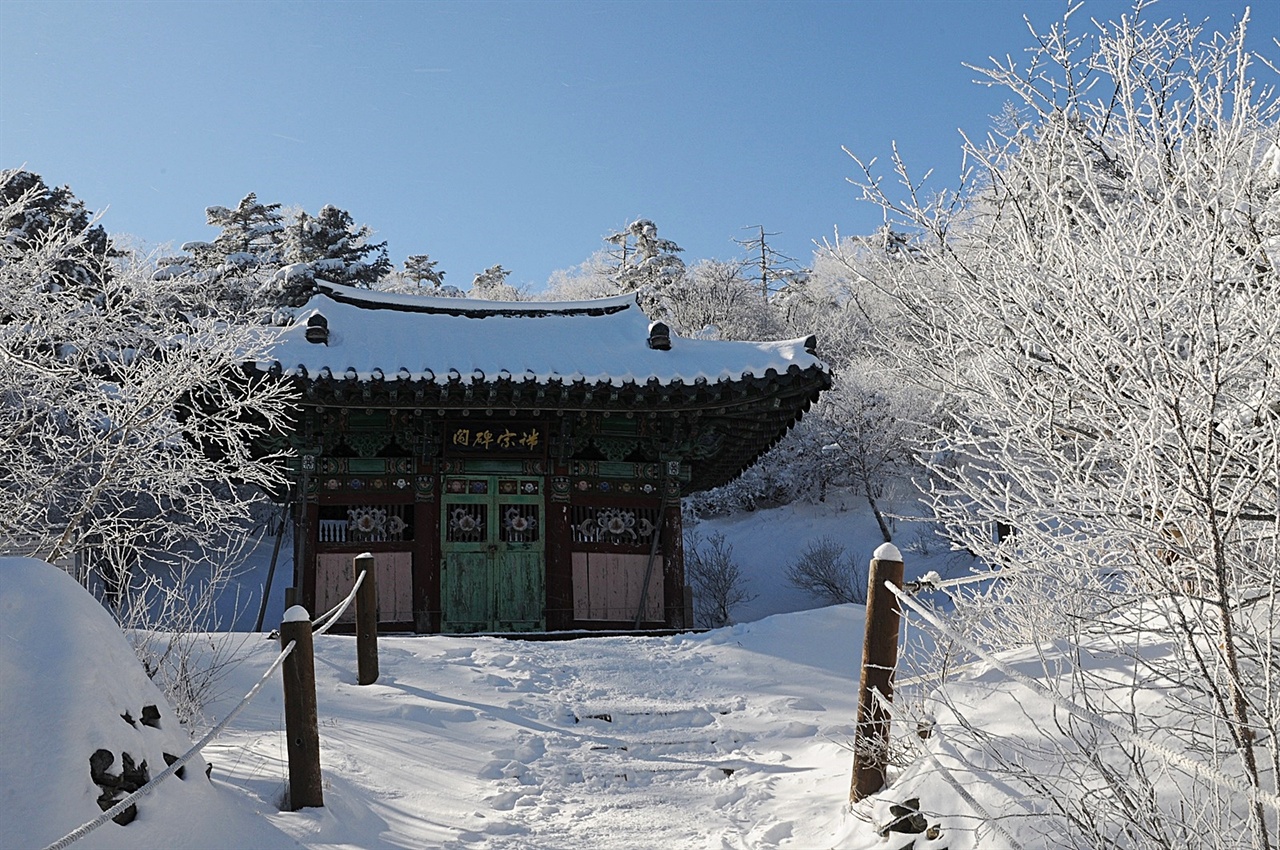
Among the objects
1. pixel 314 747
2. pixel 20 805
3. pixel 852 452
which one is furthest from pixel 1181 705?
pixel 852 452

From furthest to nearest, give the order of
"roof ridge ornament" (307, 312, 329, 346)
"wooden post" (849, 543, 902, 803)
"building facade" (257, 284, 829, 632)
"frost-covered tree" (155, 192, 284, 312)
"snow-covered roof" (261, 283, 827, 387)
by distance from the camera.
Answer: "frost-covered tree" (155, 192, 284, 312), "roof ridge ornament" (307, 312, 329, 346), "building facade" (257, 284, 829, 632), "snow-covered roof" (261, 283, 827, 387), "wooden post" (849, 543, 902, 803)

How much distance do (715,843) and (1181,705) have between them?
2019 mm

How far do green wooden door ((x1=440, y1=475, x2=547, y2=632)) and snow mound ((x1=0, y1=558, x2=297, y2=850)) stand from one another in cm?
710

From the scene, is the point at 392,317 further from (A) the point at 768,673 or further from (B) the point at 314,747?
(B) the point at 314,747

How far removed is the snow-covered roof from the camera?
1027 centimetres

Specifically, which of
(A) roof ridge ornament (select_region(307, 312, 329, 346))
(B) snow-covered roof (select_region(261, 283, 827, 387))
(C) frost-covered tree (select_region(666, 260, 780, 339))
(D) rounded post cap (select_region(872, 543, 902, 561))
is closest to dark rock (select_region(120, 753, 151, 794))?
(D) rounded post cap (select_region(872, 543, 902, 561))

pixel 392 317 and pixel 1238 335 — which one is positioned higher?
pixel 392 317

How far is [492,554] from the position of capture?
36.7 feet

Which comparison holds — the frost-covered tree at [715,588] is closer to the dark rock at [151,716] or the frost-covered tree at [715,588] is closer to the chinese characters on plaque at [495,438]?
the chinese characters on plaque at [495,438]

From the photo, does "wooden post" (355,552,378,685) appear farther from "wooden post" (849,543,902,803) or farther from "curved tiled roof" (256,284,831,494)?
"wooden post" (849,543,902,803)

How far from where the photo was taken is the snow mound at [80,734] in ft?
9.95

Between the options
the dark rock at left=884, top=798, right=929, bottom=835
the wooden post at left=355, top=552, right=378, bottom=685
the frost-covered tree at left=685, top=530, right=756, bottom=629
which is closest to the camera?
the dark rock at left=884, top=798, right=929, bottom=835

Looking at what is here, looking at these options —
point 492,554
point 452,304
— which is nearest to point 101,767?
point 492,554

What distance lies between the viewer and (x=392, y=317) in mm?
12648
